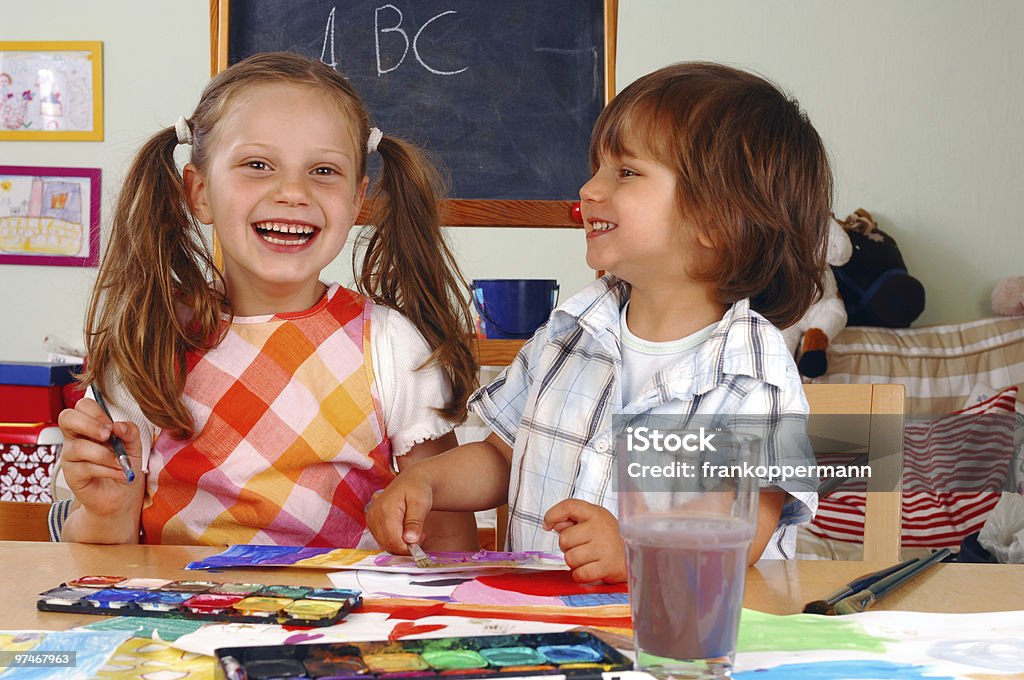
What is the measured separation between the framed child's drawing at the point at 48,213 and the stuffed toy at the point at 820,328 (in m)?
2.61

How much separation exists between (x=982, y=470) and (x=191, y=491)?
198 cm

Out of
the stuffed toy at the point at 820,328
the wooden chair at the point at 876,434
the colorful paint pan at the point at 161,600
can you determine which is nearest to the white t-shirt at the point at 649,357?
the wooden chair at the point at 876,434

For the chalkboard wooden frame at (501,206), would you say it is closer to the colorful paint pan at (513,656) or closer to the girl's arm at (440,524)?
the girl's arm at (440,524)

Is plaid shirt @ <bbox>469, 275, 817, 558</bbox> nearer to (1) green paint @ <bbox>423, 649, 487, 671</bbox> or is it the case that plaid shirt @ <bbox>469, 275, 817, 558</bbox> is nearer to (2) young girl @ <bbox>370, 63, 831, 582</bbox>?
(2) young girl @ <bbox>370, 63, 831, 582</bbox>

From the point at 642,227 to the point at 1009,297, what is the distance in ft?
9.29

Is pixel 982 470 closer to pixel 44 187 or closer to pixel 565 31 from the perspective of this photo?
pixel 565 31

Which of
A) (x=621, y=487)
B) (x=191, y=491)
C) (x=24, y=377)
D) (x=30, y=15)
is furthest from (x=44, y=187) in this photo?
(x=621, y=487)

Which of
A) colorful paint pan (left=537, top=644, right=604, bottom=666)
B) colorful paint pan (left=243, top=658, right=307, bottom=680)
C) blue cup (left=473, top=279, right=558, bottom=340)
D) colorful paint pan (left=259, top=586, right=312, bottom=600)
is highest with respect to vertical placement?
blue cup (left=473, top=279, right=558, bottom=340)

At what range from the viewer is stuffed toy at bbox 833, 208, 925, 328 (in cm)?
346

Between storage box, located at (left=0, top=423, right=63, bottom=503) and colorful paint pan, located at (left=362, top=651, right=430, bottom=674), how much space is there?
223cm

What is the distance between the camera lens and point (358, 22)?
2037mm

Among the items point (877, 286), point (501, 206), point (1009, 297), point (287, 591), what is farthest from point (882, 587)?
point (1009, 297)

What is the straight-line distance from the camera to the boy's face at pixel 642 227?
3.68 ft

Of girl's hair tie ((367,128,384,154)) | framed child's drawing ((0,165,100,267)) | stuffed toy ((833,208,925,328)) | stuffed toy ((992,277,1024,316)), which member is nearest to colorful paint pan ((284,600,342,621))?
girl's hair tie ((367,128,384,154))
